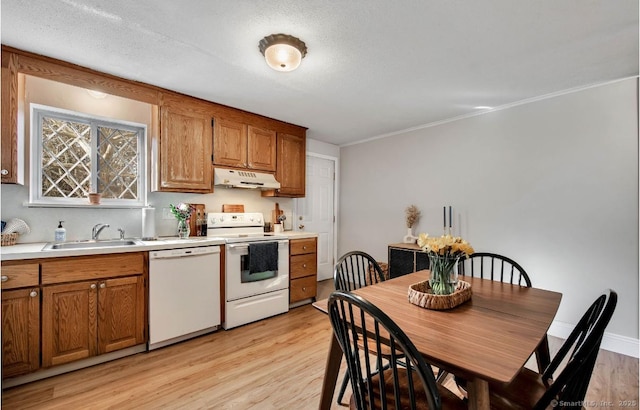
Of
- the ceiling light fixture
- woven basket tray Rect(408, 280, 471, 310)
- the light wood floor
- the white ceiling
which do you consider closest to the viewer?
woven basket tray Rect(408, 280, 471, 310)

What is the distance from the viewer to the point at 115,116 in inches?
109

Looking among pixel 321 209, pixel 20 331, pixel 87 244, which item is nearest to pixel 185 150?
pixel 87 244

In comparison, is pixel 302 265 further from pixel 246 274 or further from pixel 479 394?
pixel 479 394

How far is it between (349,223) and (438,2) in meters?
3.53

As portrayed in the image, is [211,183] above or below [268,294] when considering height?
above

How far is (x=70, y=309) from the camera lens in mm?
2049

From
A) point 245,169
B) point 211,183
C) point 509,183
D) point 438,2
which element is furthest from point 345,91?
point 509,183

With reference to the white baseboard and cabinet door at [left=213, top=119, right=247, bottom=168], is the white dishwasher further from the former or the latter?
the white baseboard

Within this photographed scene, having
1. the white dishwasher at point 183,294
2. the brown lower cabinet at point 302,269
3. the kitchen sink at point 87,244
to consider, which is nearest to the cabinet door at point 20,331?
the kitchen sink at point 87,244

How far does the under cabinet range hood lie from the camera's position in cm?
312

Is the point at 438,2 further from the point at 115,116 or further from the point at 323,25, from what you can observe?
the point at 115,116

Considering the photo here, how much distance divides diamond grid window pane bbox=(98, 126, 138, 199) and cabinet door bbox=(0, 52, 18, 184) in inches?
26.1

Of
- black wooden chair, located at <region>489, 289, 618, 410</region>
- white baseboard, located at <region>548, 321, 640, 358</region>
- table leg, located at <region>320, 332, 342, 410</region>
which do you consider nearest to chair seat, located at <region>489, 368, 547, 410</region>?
black wooden chair, located at <region>489, 289, 618, 410</region>

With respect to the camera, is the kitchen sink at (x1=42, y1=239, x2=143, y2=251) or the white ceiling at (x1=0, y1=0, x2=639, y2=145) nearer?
the white ceiling at (x1=0, y1=0, x2=639, y2=145)
